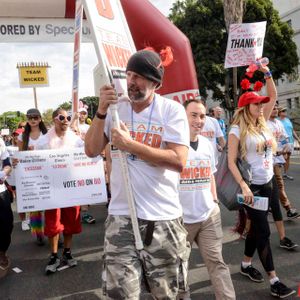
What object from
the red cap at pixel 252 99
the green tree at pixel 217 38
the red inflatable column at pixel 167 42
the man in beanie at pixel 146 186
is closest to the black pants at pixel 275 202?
the red cap at pixel 252 99

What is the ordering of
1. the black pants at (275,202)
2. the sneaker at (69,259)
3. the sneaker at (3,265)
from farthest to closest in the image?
1. the sneaker at (69,259)
2. the sneaker at (3,265)
3. the black pants at (275,202)

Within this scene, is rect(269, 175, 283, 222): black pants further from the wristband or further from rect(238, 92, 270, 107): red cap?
the wristband

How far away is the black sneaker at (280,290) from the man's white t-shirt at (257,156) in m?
0.93

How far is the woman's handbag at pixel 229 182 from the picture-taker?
375cm

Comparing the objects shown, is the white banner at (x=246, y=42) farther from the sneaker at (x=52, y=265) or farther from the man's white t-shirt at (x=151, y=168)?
the man's white t-shirt at (x=151, y=168)

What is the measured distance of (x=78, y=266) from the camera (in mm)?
4641

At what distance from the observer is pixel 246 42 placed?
6250mm

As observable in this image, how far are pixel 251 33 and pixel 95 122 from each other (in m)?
4.71

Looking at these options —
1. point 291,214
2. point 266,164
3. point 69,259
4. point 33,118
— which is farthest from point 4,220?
point 291,214

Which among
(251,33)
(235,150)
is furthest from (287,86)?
(235,150)

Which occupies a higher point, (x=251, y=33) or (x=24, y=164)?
(x=251, y=33)

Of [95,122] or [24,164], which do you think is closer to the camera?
[95,122]

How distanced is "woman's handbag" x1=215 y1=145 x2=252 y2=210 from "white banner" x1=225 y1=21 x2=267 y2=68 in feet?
9.15

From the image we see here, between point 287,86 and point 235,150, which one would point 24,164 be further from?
point 287,86
